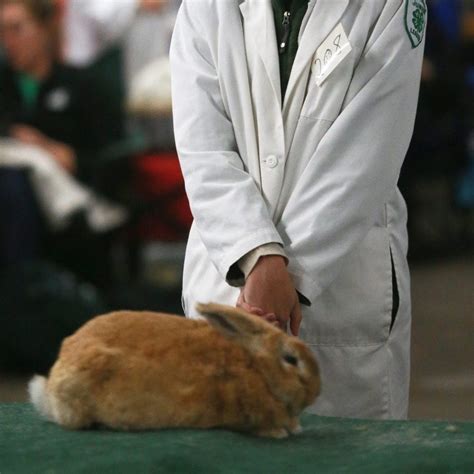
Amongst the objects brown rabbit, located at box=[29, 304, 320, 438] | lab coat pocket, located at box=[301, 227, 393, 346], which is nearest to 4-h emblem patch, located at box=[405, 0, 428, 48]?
lab coat pocket, located at box=[301, 227, 393, 346]

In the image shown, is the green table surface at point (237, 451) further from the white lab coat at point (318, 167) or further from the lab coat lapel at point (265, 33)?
the lab coat lapel at point (265, 33)

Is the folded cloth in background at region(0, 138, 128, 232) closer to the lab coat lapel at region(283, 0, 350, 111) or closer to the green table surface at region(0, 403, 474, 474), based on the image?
the lab coat lapel at region(283, 0, 350, 111)

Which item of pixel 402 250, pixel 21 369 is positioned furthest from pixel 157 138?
pixel 402 250

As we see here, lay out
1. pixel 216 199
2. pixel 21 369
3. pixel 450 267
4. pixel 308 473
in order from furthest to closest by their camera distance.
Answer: pixel 450 267, pixel 21 369, pixel 216 199, pixel 308 473

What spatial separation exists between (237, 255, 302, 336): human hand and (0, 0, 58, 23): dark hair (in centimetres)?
437

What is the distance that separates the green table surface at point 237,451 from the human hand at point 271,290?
0.79 ft

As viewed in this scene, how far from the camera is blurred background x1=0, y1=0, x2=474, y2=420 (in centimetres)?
581

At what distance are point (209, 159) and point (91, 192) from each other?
3.90 m

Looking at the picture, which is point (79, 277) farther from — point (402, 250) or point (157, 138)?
point (402, 250)

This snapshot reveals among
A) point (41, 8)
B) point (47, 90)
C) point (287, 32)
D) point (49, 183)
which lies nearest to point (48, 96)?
point (47, 90)

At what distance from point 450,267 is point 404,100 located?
6.51 meters

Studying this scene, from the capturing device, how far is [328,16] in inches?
93.2

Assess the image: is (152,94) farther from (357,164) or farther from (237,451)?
(237,451)

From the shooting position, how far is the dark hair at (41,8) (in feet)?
20.7
